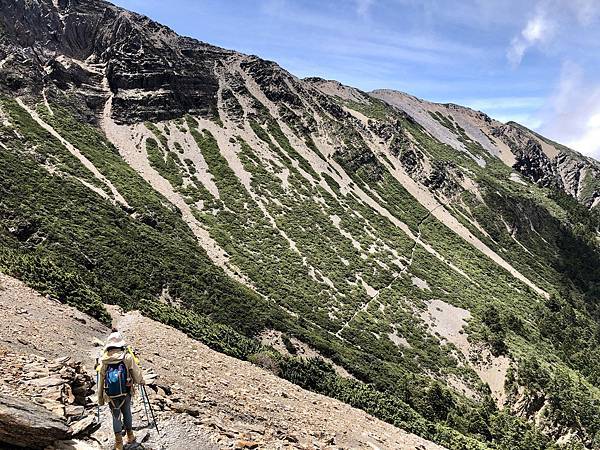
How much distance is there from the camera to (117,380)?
8266 mm

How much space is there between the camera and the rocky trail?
8922 millimetres

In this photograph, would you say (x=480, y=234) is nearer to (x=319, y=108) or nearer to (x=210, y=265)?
(x=319, y=108)

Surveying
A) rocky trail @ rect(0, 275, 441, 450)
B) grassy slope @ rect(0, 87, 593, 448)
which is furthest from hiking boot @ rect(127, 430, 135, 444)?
grassy slope @ rect(0, 87, 593, 448)

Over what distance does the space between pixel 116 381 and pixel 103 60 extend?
354 ft

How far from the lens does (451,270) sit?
82375 millimetres

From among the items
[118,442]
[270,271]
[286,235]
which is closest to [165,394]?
[118,442]

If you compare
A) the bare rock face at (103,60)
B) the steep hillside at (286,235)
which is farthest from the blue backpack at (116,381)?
the bare rock face at (103,60)

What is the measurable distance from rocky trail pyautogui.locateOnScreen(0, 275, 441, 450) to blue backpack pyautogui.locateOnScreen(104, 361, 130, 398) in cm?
83

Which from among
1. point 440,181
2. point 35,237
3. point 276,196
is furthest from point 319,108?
point 35,237

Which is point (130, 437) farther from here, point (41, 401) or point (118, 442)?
point (41, 401)

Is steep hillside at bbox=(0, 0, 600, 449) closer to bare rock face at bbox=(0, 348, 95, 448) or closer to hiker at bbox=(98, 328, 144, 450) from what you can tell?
bare rock face at bbox=(0, 348, 95, 448)

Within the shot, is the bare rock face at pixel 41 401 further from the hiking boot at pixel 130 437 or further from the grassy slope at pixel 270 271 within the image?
the grassy slope at pixel 270 271

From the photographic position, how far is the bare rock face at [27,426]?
7.11 metres

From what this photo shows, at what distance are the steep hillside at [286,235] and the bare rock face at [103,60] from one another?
1.36 ft
